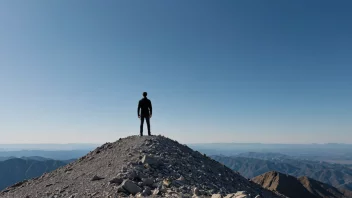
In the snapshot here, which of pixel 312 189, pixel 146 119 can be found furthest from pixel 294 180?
pixel 146 119

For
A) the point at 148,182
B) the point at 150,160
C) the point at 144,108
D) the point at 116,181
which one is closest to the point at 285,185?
the point at 144,108

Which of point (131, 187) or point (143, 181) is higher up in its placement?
point (143, 181)

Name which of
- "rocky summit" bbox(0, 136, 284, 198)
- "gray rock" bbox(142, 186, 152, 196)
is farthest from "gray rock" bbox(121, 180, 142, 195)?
"gray rock" bbox(142, 186, 152, 196)

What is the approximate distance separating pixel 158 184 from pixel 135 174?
57.6 inches

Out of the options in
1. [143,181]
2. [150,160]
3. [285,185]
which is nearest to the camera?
[143,181]

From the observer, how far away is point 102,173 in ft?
49.1

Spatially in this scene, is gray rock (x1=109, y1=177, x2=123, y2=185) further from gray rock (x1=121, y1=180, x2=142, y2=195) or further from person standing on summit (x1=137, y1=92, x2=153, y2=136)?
person standing on summit (x1=137, y1=92, x2=153, y2=136)

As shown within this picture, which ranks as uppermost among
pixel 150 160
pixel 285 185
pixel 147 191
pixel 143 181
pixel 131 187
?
pixel 150 160

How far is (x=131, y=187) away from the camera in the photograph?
1116 centimetres

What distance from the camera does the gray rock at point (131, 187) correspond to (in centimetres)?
1104

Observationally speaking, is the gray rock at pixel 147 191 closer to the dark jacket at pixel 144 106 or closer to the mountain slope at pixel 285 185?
the dark jacket at pixel 144 106

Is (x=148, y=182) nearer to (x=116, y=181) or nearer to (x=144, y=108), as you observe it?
(x=116, y=181)

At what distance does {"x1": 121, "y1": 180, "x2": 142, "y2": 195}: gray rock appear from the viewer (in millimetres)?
11035

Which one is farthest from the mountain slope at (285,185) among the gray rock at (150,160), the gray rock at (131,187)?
the gray rock at (131,187)
